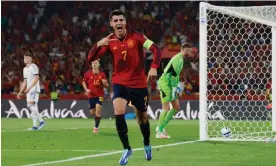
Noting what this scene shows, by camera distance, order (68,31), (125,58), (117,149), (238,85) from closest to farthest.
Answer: (125,58) → (117,149) → (238,85) → (68,31)

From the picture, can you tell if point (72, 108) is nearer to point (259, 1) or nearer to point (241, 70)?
point (241, 70)

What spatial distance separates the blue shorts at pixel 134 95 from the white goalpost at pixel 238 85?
180 inches

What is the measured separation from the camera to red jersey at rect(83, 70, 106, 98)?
19.4 metres

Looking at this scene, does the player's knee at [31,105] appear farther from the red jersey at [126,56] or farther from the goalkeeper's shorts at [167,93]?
the red jersey at [126,56]

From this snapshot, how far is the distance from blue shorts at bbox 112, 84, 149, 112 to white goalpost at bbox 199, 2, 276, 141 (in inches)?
180

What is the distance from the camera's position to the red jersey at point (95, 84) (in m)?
19.4

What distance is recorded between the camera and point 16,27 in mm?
36688

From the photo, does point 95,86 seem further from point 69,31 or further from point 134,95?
point 69,31

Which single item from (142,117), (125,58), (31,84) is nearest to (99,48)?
(125,58)

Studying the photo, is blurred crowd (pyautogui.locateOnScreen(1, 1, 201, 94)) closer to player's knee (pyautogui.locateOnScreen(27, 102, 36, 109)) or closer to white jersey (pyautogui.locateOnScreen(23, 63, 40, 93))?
player's knee (pyautogui.locateOnScreen(27, 102, 36, 109))

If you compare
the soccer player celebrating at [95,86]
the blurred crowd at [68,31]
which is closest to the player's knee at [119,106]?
the soccer player celebrating at [95,86]

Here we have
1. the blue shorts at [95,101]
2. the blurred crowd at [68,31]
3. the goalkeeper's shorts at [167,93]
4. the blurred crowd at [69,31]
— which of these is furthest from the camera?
the blurred crowd at [68,31]

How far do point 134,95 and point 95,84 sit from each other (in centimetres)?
903

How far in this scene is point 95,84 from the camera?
19.4m
